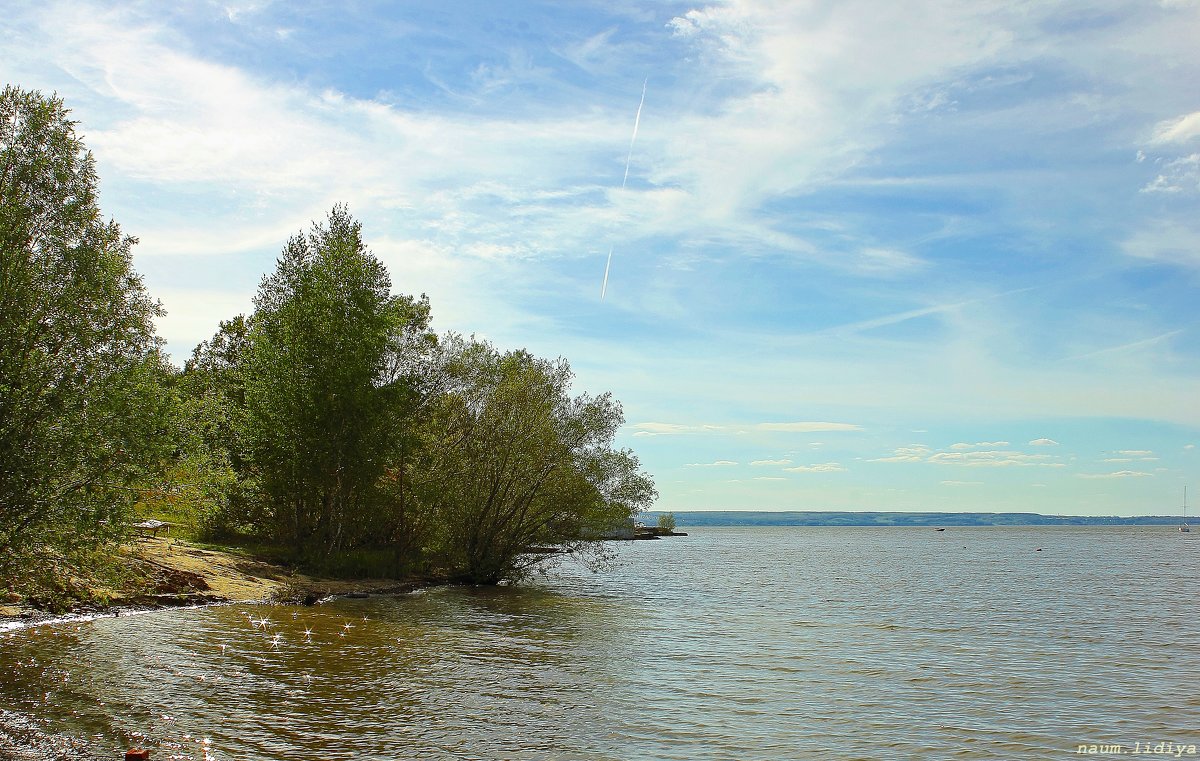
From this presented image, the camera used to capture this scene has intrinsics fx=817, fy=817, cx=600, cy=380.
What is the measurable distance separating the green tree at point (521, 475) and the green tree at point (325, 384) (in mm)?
4342


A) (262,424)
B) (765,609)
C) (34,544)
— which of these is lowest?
(765,609)

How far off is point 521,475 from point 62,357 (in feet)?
107

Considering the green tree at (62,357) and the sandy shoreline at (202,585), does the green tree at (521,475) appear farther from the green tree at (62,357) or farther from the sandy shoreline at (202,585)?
the green tree at (62,357)

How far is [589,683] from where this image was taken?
26.4m

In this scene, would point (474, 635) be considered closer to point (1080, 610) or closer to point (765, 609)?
point (765, 609)

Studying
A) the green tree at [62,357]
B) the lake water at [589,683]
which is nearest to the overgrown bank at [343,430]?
the green tree at [62,357]

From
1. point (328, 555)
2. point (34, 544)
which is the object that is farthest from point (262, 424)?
point (34, 544)

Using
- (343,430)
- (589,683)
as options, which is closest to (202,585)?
(343,430)

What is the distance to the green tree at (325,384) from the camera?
49.7 metres

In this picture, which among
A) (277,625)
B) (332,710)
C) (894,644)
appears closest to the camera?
(332,710)

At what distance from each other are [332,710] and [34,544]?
10.4m

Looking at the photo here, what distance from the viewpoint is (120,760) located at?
610 inches

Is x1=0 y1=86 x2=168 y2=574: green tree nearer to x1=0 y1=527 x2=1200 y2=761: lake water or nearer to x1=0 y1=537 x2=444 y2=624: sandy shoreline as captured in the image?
x1=0 y1=527 x2=1200 y2=761: lake water

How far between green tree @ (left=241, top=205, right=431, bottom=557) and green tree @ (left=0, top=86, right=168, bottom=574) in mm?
23482
